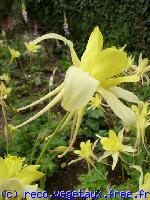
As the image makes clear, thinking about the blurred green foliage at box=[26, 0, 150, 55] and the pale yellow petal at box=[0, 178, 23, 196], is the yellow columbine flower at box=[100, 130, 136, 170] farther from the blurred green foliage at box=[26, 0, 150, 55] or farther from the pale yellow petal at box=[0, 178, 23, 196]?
the blurred green foliage at box=[26, 0, 150, 55]

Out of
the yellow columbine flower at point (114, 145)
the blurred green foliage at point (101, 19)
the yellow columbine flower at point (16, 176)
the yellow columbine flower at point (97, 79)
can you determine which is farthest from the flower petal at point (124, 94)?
the blurred green foliage at point (101, 19)

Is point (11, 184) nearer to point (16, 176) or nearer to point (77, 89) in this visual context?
point (16, 176)

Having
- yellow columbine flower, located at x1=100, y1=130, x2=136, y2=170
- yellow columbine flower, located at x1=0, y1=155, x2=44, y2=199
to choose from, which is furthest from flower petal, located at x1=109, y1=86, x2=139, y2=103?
yellow columbine flower, located at x1=100, y1=130, x2=136, y2=170

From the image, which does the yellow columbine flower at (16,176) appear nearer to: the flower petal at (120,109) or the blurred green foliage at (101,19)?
the flower petal at (120,109)

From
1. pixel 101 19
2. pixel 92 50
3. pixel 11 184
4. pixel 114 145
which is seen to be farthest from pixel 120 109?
pixel 101 19

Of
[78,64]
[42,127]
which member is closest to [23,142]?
[42,127]

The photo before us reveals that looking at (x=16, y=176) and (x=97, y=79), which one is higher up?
(x=97, y=79)
